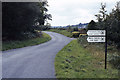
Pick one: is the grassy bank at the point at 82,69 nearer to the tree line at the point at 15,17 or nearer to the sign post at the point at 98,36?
the sign post at the point at 98,36

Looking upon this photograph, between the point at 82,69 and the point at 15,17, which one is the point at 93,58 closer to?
the point at 82,69

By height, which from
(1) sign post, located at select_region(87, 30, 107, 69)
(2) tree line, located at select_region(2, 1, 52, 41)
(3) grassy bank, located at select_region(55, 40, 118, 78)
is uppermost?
(2) tree line, located at select_region(2, 1, 52, 41)

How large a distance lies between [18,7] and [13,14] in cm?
120

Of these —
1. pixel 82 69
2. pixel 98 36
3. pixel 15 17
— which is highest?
pixel 15 17

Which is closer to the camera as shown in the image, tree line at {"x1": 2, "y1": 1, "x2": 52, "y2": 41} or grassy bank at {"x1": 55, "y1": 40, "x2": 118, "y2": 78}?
grassy bank at {"x1": 55, "y1": 40, "x2": 118, "y2": 78}

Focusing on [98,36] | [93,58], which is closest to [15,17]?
[93,58]

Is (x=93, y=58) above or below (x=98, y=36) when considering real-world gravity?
below

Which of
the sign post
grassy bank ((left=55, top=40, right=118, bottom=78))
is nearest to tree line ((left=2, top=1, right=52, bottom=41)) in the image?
grassy bank ((left=55, top=40, right=118, bottom=78))

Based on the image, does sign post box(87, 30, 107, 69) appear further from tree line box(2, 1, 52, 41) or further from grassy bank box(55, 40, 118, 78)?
tree line box(2, 1, 52, 41)

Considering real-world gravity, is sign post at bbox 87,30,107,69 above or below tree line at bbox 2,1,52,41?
below

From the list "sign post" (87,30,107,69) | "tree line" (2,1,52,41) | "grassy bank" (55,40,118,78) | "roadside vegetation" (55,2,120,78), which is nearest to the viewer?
"grassy bank" (55,40,118,78)

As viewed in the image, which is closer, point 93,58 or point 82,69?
point 82,69

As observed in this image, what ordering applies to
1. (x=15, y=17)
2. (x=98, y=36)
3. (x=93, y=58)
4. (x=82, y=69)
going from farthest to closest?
(x=15, y=17)
(x=93, y=58)
(x=98, y=36)
(x=82, y=69)

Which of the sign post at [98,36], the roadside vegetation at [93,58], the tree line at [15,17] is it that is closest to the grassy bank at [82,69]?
the roadside vegetation at [93,58]
